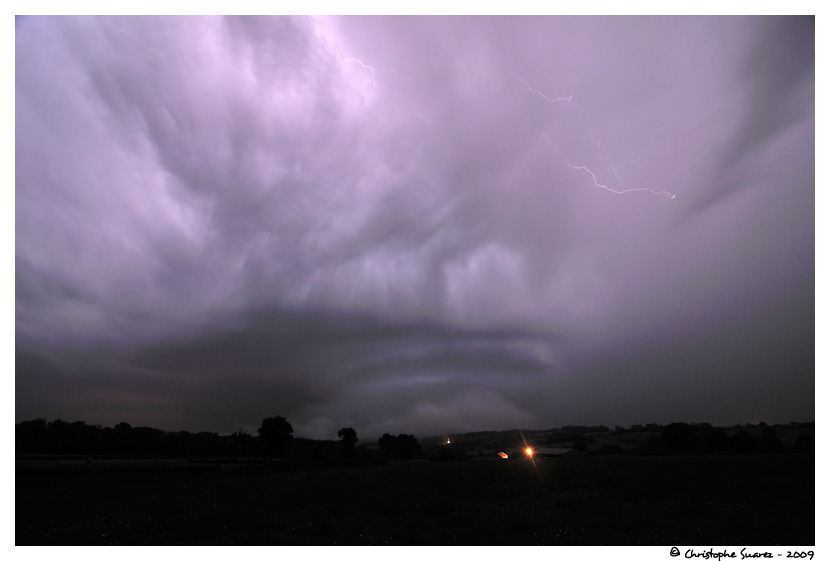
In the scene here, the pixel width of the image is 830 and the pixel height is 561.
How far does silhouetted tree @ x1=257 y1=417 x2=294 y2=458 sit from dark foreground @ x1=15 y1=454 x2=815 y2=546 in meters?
84.5

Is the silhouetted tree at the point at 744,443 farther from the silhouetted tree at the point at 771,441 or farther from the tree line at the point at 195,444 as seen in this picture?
the tree line at the point at 195,444

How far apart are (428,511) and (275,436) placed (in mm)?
115069

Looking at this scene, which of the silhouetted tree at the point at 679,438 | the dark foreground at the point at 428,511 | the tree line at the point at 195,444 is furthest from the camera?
the silhouetted tree at the point at 679,438

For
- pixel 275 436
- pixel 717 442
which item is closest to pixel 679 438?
pixel 717 442

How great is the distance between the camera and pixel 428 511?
1142 inches

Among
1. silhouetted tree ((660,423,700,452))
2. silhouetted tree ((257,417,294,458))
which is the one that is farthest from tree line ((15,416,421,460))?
silhouetted tree ((660,423,700,452))

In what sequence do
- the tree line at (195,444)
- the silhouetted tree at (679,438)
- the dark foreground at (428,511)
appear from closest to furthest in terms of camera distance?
the dark foreground at (428,511), the tree line at (195,444), the silhouetted tree at (679,438)

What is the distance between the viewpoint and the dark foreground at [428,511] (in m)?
21.9

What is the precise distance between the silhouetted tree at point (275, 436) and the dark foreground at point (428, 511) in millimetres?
84459

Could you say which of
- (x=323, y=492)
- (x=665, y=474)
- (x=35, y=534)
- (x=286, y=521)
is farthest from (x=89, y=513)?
(x=665, y=474)

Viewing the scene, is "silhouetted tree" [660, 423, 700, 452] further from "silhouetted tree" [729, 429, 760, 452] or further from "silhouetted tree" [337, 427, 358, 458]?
"silhouetted tree" [337, 427, 358, 458]

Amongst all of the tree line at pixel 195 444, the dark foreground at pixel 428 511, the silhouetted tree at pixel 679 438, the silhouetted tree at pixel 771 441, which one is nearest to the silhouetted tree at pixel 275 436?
the tree line at pixel 195 444

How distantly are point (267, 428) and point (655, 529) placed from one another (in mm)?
127607

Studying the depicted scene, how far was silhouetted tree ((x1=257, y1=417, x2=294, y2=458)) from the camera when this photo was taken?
129250 millimetres
